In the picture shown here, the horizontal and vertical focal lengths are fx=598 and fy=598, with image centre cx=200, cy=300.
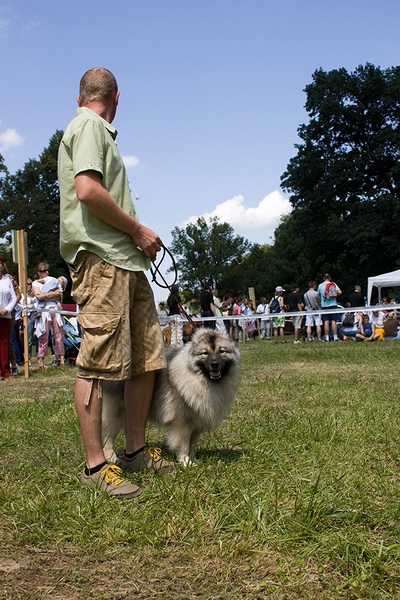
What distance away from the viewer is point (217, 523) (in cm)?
258

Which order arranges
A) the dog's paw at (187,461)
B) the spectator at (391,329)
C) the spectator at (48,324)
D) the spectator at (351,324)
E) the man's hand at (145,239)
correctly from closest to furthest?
1. the man's hand at (145,239)
2. the dog's paw at (187,461)
3. the spectator at (48,324)
4. the spectator at (391,329)
5. the spectator at (351,324)

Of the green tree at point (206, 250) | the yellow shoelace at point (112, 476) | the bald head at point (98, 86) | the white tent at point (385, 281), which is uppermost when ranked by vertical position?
the green tree at point (206, 250)

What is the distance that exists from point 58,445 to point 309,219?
36263 millimetres

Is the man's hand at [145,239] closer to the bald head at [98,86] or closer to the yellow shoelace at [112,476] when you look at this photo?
the bald head at [98,86]

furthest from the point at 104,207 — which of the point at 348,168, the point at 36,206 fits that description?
the point at 36,206

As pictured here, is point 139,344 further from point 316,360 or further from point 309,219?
point 309,219

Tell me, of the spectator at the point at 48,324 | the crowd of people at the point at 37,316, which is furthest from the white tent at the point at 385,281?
the spectator at the point at 48,324

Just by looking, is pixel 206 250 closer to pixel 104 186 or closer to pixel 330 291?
pixel 330 291

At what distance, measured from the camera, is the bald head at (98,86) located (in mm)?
3326

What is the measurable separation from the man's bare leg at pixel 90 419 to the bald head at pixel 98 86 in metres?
1.56

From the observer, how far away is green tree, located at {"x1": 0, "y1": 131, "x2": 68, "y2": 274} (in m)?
48.9

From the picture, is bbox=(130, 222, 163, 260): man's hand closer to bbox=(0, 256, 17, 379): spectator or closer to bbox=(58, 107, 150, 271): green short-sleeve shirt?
bbox=(58, 107, 150, 271): green short-sleeve shirt

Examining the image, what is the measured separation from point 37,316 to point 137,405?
28.2 ft

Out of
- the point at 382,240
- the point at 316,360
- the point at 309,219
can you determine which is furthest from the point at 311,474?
the point at 309,219
